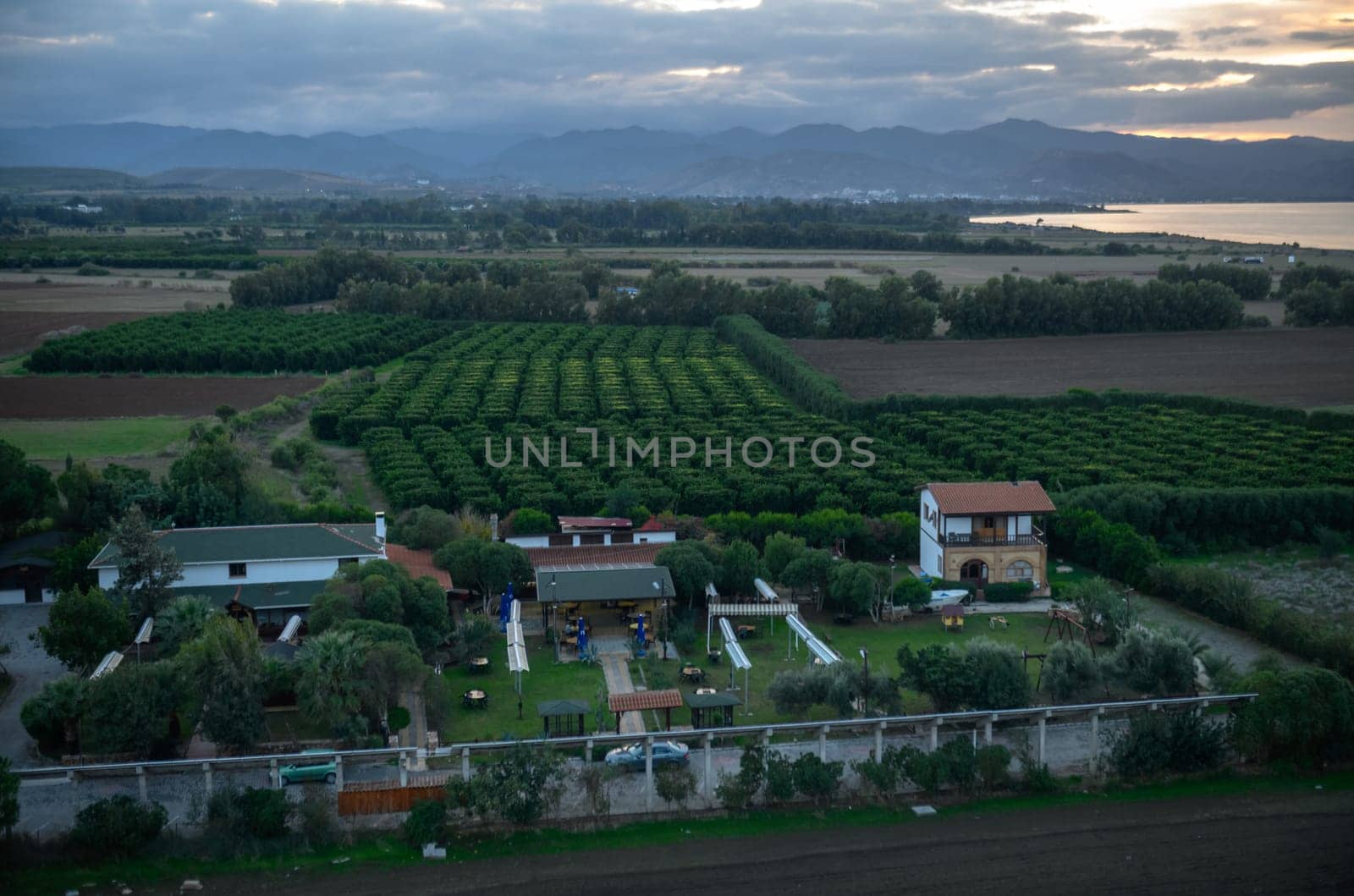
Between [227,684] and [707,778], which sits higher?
[227,684]

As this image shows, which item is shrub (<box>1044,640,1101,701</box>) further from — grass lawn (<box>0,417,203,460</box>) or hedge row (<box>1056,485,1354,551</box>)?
grass lawn (<box>0,417,203,460</box>)

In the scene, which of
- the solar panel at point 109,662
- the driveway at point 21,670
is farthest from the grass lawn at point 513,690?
the driveway at point 21,670

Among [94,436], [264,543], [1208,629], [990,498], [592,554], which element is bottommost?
[1208,629]

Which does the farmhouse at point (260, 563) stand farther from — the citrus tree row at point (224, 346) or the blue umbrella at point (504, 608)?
the citrus tree row at point (224, 346)

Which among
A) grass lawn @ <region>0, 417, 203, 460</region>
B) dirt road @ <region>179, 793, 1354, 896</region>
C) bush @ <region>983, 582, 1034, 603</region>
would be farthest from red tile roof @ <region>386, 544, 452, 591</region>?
grass lawn @ <region>0, 417, 203, 460</region>

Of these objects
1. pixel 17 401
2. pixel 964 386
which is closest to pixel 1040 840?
pixel 964 386

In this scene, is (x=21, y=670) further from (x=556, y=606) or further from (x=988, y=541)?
(x=988, y=541)

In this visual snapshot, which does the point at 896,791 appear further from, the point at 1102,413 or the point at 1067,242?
the point at 1067,242

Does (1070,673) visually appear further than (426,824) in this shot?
Yes

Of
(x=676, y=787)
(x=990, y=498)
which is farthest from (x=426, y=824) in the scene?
(x=990, y=498)
